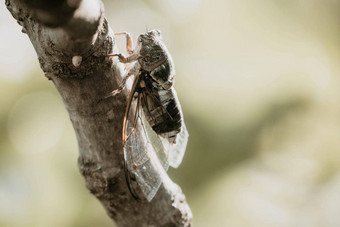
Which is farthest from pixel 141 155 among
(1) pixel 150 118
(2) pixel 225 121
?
(2) pixel 225 121

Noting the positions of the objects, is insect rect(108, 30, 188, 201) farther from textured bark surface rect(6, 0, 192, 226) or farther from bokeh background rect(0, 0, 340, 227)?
bokeh background rect(0, 0, 340, 227)

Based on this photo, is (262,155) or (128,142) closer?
(128,142)

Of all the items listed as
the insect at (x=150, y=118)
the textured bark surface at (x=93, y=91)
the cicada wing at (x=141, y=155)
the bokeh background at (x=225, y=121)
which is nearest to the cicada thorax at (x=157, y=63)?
the insect at (x=150, y=118)

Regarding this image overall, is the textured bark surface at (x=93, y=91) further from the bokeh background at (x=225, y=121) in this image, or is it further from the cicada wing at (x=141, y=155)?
the bokeh background at (x=225, y=121)

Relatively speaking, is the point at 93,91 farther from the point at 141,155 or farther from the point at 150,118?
the point at 150,118

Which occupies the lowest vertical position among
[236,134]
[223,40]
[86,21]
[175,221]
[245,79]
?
[175,221]

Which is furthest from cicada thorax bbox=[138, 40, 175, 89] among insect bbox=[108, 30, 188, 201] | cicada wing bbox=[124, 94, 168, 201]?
cicada wing bbox=[124, 94, 168, 201]

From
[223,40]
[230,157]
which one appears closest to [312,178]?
[230,157]

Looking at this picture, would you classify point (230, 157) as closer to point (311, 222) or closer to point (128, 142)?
point (311, 222)
